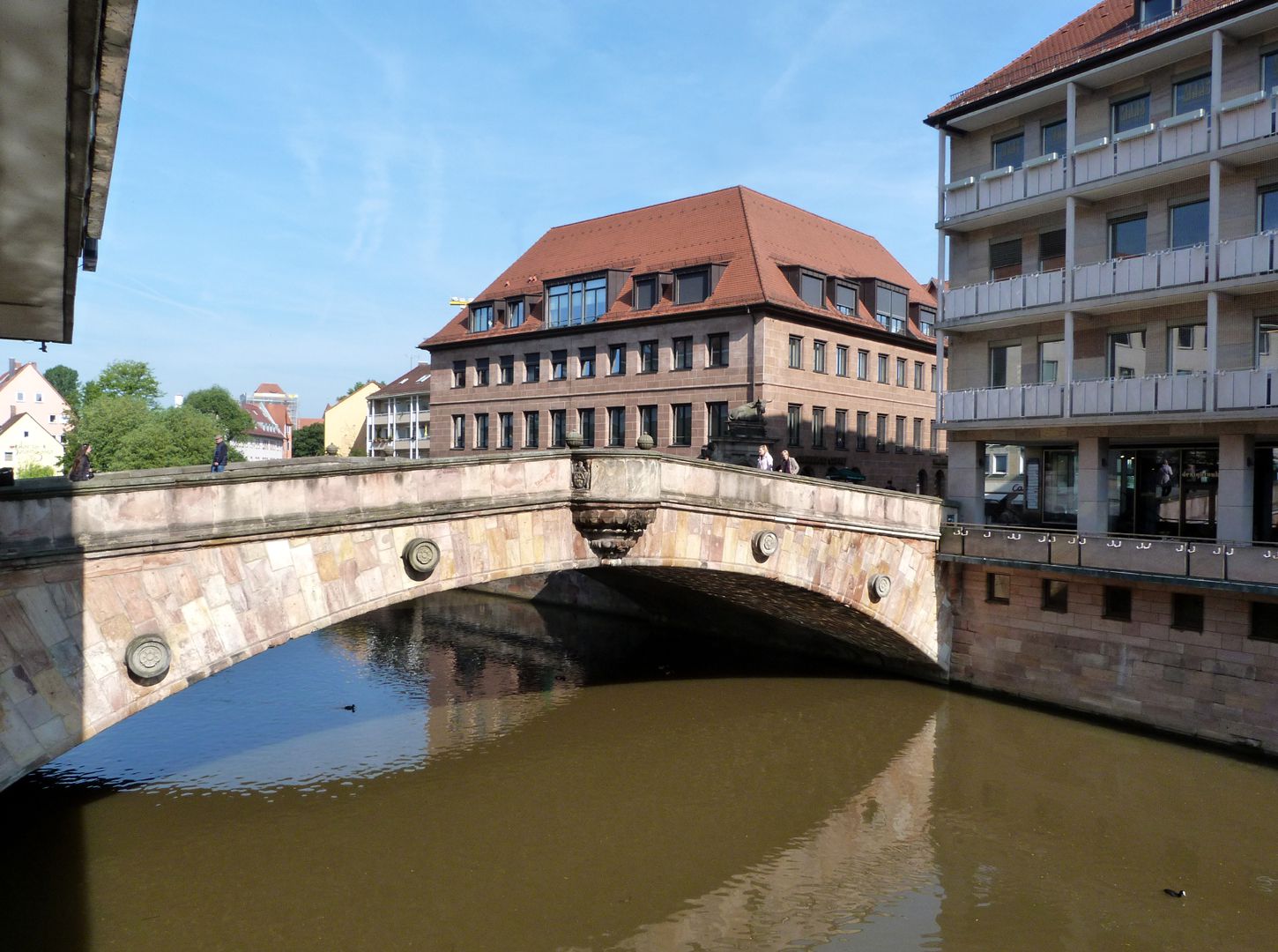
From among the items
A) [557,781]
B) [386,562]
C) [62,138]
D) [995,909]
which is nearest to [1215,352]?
[995,909]

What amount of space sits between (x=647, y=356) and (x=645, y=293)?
273 centimetres

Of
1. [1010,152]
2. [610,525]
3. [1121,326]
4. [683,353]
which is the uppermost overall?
[1010,152]

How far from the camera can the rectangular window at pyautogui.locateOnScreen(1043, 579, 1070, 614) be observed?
64.8 ft

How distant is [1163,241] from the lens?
795 inches

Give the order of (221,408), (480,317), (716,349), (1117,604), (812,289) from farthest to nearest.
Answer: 1. (221,408)
2. (480,317)
3. (812,289)
4. (716,349)
5. (1117,604)

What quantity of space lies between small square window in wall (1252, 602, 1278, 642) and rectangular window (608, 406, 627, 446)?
2539cm

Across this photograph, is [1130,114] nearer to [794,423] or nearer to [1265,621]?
[1265,621]

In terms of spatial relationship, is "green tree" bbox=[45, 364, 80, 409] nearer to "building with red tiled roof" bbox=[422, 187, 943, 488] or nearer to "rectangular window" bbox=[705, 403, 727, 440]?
"building with red tiled roof" bbox=[422, 187, 943, 488]

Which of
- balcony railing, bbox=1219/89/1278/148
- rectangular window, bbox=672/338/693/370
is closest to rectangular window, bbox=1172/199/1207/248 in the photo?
balcony railing, bbox=1219/89/1278/148

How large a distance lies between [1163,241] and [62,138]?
820 inches

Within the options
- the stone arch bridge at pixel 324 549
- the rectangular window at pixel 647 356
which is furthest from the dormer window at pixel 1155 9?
the rectangular window at pixel 647 356

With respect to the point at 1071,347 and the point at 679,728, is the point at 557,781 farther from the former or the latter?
the point at 1071,347

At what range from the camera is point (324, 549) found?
13156 millimetres

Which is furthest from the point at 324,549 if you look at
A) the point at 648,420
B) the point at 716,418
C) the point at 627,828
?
the point at 648,420
